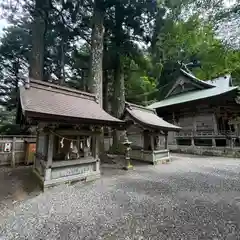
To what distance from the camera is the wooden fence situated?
816 cm

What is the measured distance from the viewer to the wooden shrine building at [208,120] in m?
12.1

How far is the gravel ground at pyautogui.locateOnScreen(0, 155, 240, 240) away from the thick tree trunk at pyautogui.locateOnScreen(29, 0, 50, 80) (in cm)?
739

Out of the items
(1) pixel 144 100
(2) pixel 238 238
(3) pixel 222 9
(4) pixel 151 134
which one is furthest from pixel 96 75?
(1) pixel 144 100

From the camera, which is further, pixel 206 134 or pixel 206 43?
pixel 206 134

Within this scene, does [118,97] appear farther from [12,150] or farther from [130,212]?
[130,212]

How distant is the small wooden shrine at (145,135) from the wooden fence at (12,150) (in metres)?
5.93

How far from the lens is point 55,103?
554 cm

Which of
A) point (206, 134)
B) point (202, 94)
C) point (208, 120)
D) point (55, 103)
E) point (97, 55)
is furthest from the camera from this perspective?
point (202, 94)

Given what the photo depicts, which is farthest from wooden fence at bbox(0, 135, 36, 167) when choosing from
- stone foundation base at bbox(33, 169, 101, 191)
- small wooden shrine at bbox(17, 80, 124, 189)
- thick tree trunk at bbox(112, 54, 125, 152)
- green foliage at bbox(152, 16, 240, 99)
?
green foliage at bbox(152, 16, 240, 99)

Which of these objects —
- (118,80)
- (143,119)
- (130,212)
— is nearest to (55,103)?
(130,212)

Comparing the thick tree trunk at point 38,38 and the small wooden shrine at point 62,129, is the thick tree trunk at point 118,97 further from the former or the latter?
the small wooden shrine at point 62,129

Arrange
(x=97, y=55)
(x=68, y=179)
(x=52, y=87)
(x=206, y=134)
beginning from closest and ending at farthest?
(x=68, y=179)
(x=52, y=87)
(x=97, y=55)
(x=206, y=134)

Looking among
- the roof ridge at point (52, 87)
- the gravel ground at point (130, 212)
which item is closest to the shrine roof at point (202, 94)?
the gravel ground at point (130, 212)

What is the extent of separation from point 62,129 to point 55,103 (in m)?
0.91
